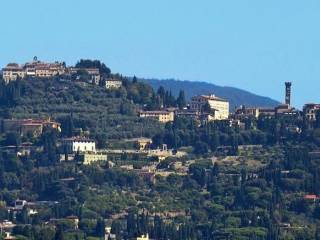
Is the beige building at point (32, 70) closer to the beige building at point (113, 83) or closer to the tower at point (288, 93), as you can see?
the beige building at point (113, 83)

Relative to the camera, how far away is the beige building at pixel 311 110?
182 m

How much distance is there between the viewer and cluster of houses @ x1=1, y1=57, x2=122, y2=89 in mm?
187250

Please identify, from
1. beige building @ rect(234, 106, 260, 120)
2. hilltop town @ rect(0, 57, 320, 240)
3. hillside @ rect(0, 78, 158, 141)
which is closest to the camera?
hilltop town @ rect(0, 57, 320, 240)

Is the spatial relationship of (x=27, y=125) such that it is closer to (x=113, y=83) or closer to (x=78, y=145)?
(x=78, y=145)

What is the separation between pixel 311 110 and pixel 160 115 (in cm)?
1069

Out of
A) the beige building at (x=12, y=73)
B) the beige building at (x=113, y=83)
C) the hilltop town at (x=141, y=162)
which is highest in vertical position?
the beige building at (x=12, y=73)

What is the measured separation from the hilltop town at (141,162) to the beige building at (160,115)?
7 centimetres

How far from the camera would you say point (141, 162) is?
168500 mm

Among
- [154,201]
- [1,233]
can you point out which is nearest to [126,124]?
[154,201]

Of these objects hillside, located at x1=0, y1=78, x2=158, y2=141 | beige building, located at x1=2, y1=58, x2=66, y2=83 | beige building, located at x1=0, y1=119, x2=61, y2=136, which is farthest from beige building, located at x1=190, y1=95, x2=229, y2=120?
beige building, located at x1=0, y1=119, x2=61, y2=136

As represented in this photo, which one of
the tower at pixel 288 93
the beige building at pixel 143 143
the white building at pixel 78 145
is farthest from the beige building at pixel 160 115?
the tower at pixel 288 93

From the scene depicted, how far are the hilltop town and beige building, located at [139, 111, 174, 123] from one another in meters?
A: 0.07

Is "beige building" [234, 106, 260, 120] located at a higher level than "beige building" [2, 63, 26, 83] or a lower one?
lower

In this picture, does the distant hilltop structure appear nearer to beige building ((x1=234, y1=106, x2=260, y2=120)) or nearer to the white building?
beige building ((x1=234, y1=106, x2=260, y2=120))
